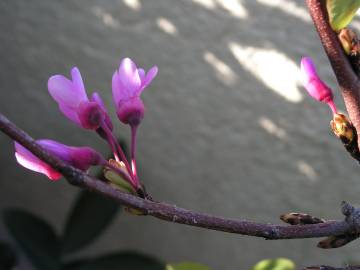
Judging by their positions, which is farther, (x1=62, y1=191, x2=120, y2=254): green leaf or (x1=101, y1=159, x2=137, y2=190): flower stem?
(x1=62, y1=191, x2=120, y2=254): green leaf

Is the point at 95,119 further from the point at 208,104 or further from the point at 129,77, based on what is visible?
the point at 208,104

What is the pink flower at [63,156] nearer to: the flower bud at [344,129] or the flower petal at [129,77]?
the flower petal at [129,77]

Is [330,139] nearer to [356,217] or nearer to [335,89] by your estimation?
[335,89]

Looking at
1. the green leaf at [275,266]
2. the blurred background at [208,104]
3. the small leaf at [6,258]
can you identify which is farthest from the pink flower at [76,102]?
the small leaf at [6,258]

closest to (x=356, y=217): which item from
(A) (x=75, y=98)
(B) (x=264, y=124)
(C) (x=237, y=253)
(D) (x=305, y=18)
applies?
(A) (x=75, y=98)

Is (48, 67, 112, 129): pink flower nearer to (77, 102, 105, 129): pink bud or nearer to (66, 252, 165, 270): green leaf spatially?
(77, 102, 105, 129): pink bud

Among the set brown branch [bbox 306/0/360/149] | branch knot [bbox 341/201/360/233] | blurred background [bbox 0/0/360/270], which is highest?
brown branch [bbox 306/0/360/149]

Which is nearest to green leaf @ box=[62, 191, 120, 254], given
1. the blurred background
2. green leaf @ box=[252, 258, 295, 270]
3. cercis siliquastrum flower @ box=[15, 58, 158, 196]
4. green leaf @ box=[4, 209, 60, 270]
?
green leaf @ box=[4, 209, 60, 270]

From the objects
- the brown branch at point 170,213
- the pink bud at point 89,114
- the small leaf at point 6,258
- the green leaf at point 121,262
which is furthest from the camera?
the small leaf at point 6,258
